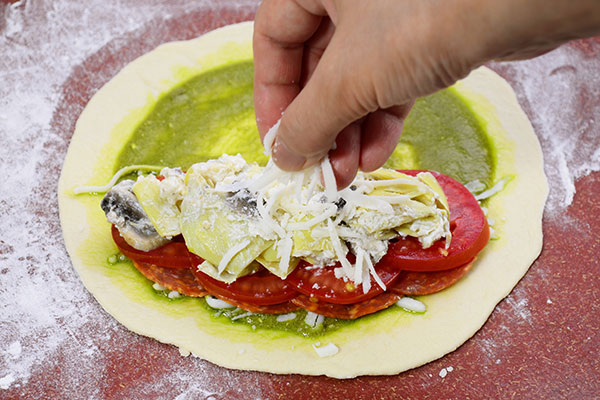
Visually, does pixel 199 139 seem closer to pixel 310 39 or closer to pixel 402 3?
pixel 310 39

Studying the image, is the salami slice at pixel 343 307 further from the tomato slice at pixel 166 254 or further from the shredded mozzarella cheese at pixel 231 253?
the tomato slice at pixel 166 254

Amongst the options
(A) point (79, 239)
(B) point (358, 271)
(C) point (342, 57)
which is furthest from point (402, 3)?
(A) point (79, 239)

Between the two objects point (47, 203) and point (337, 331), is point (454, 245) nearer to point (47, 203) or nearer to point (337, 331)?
point (337, 331)

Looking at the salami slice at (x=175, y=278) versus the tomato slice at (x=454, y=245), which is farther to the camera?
the salami slice at (x=175, y=278)

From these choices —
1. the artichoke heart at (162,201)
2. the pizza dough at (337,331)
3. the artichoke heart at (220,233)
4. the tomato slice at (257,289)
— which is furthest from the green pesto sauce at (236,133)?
the tomato slice at (257,289)

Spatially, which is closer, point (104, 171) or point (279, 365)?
point (279, 365)

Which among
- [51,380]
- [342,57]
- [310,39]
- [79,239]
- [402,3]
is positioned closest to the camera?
[402,3]
